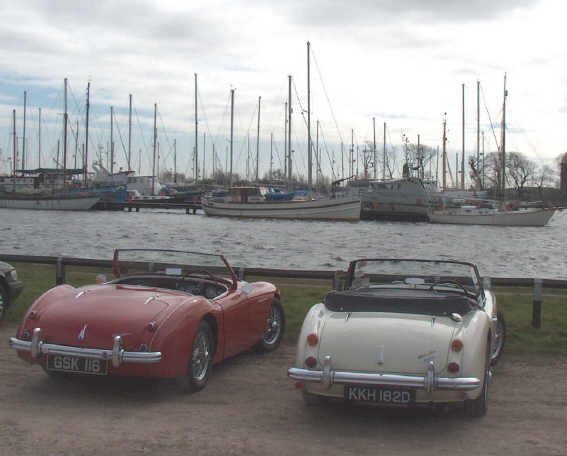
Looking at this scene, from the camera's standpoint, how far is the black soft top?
662 centimetres

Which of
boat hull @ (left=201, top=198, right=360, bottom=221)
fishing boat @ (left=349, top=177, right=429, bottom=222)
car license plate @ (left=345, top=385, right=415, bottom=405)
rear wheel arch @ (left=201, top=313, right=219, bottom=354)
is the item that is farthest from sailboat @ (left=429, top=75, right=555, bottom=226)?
car license plate @ (left=345, top=385, right=415, bottom=405)

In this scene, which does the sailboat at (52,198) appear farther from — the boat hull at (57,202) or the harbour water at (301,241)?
the harbour water at (301,241)

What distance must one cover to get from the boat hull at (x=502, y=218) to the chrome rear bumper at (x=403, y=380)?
2478 inches

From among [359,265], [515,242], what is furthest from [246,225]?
[359,265]

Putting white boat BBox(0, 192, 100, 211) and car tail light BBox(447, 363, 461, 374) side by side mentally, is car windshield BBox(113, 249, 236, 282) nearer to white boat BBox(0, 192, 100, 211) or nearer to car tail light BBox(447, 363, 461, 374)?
car tail light BBox(447, 363, 461, 374)

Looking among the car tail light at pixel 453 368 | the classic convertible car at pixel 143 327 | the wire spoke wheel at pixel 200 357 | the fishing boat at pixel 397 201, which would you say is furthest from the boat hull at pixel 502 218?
the car tail light at pixel 453 368

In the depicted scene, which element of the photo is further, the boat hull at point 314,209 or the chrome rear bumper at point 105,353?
the boat hull at point 314,209

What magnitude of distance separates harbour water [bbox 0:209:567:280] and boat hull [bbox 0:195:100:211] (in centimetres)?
885

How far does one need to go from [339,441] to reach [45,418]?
2.46 metres

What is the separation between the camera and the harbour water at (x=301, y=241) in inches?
1292

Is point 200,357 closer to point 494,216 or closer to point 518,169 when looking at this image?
point 494,216

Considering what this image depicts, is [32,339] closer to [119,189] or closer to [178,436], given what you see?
[178,436]

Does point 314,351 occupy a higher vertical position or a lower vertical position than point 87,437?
higher

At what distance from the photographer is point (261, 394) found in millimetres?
7305
